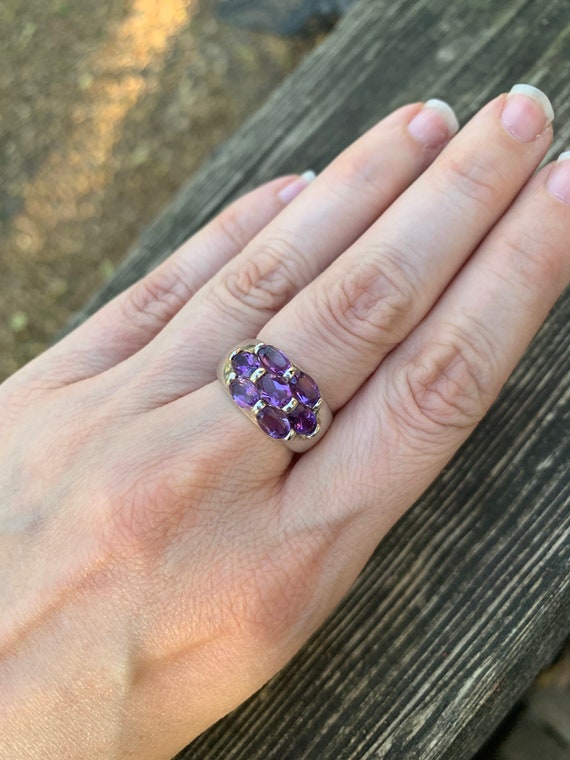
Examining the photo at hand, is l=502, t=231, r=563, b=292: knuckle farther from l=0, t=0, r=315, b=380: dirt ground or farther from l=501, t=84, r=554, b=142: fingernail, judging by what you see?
l=0, t=0, r=315, b=380: dirt ground

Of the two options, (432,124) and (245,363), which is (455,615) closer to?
(245,363)

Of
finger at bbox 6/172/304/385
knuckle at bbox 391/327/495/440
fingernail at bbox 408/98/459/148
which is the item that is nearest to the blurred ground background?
finger at bbox 6/172/304/385

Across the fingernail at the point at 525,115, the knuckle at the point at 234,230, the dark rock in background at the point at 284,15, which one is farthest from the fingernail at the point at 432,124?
the dark rock in background at the point at 284,15

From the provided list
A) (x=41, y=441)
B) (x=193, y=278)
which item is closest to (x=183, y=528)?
(x=41, y=441)

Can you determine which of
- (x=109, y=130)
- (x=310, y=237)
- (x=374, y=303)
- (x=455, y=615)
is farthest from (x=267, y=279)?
(x=109, y=130)

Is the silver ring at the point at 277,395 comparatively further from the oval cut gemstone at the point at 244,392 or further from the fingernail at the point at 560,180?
the fingernail at the point at 560,180

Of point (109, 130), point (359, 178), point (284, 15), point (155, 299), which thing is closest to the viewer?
point (359, 178)
